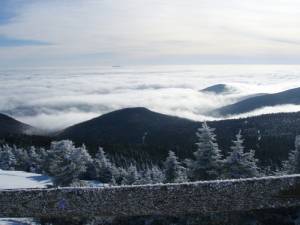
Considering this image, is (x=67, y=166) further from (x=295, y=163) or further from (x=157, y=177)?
(x=295, y=163)

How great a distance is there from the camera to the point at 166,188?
926 inches

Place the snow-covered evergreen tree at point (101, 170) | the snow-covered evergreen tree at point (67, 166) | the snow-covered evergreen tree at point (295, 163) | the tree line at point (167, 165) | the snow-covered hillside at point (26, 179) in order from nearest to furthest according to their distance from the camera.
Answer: the tree line at point (167, 165)
the snow-covered evergreen tree at point (295, 163)
the snow-covered evergreen tree at point (67, 166)
the snow-covered hillside at point (26, 179)
the snow-covered evergreen tree at point (101, 170)

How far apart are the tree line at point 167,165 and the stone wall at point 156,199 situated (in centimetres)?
1345

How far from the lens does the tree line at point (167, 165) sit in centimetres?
3678

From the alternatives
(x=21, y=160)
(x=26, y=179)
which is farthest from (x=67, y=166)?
(x=21, y=160)

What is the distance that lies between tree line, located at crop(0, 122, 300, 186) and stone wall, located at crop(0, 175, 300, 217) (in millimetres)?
13447

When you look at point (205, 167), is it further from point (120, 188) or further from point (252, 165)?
point (120, 188)

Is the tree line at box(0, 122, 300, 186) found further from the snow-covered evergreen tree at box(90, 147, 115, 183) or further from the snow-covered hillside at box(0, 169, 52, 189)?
the snow-covered hillside at box(0, 169, 52, 189)

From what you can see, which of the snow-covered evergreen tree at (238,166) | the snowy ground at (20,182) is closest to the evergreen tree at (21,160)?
the snowy ground at (20,182)

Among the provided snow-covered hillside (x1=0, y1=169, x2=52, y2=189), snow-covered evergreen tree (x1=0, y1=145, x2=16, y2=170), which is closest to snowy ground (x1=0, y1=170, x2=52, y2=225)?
snow-covered hillside (x1=0, y1=169, x2=52, y2=189)

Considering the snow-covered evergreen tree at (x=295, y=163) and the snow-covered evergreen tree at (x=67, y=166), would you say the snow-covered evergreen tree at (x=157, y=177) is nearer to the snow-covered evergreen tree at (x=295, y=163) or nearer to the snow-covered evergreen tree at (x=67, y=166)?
the snow-covered evergreen tree at (x=67, y=166)

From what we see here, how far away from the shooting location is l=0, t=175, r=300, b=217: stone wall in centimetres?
2256

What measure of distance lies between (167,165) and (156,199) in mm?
24356

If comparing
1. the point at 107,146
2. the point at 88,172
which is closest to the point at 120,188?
the point at 88,172
